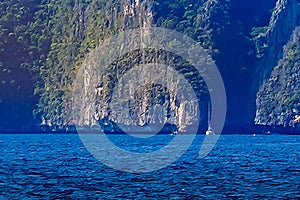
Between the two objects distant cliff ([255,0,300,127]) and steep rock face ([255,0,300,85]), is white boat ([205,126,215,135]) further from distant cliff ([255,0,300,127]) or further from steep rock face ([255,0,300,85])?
steep rock face ([255,0,300,85])

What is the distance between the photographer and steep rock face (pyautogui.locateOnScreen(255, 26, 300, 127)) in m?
131

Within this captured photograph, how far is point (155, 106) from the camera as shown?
135m

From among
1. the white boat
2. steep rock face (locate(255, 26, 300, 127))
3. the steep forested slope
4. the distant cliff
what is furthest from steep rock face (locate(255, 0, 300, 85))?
the white boat

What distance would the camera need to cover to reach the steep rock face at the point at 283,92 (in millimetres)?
131000

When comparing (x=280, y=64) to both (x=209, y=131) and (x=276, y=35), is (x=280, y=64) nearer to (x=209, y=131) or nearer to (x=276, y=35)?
(x=276, y=35)

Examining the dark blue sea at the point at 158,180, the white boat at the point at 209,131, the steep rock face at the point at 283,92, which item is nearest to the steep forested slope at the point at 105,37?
the steep rock face at the point at 283,92

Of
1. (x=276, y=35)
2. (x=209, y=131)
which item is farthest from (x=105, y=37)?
(x=209, y=131)

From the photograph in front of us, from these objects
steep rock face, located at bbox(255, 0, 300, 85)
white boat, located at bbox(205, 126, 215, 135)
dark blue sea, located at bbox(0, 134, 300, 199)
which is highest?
steep rock face, located at bbox(255, 0, 300, 85)

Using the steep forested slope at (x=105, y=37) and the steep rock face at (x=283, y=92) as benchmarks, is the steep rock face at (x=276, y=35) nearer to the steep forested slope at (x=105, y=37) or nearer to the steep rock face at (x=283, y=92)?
the steep forested slope at (x=105, y=37)

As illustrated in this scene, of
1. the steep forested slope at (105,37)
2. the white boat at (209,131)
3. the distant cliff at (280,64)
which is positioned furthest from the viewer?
the steep forested slope at (105,37)

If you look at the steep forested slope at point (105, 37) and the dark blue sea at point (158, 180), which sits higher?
the steep forested slope at point (105, 37)

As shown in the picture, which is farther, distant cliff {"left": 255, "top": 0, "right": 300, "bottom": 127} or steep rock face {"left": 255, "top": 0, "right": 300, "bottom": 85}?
steep rock face {"left": 255, "top": 0, "right": 300, "bottom": 85}

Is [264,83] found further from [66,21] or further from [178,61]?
[66,21]

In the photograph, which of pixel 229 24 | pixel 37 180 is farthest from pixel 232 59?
pixel 37 180
